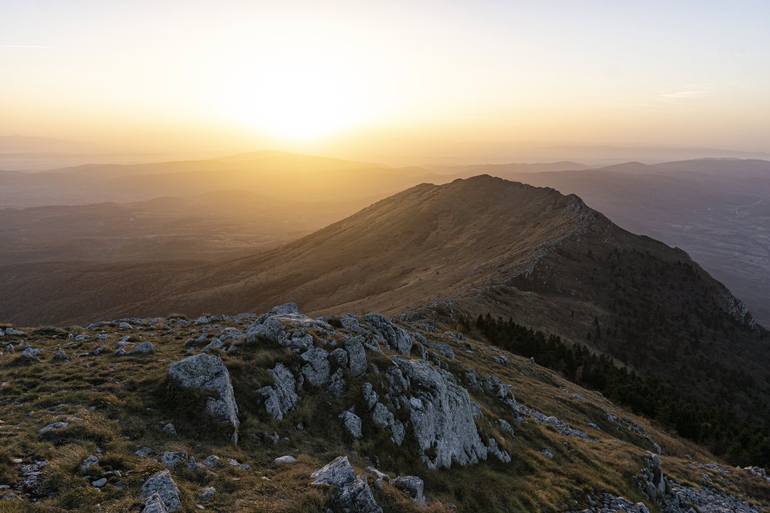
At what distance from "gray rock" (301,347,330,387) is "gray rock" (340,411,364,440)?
7.80 feet

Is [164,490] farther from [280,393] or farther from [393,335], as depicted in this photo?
[393,335]

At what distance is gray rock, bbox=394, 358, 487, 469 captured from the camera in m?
22.9

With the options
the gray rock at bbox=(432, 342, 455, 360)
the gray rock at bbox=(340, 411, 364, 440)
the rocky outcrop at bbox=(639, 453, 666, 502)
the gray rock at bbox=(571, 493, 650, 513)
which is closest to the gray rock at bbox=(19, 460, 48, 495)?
the gray rock at bbox=(340, 411, 364, 440)

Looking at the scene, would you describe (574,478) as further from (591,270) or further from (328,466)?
(591,270)

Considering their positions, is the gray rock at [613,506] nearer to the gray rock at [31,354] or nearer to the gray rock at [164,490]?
the gray rock at [164,490]

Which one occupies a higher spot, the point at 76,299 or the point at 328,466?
the point at 328,466

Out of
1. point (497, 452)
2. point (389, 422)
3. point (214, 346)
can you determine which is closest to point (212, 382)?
point (214, 346)

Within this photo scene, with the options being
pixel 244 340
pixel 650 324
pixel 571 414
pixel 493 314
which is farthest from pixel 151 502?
pixel 650 324

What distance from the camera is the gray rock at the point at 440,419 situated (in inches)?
901

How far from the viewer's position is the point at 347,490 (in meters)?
15.0

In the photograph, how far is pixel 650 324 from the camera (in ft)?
349

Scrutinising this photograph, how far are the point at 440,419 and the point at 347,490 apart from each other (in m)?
10.4

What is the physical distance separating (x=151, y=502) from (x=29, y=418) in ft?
27.3

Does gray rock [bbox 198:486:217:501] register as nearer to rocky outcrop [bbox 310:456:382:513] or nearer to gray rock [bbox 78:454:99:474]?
rocky outcrop [bbox 310:456:382:513]
